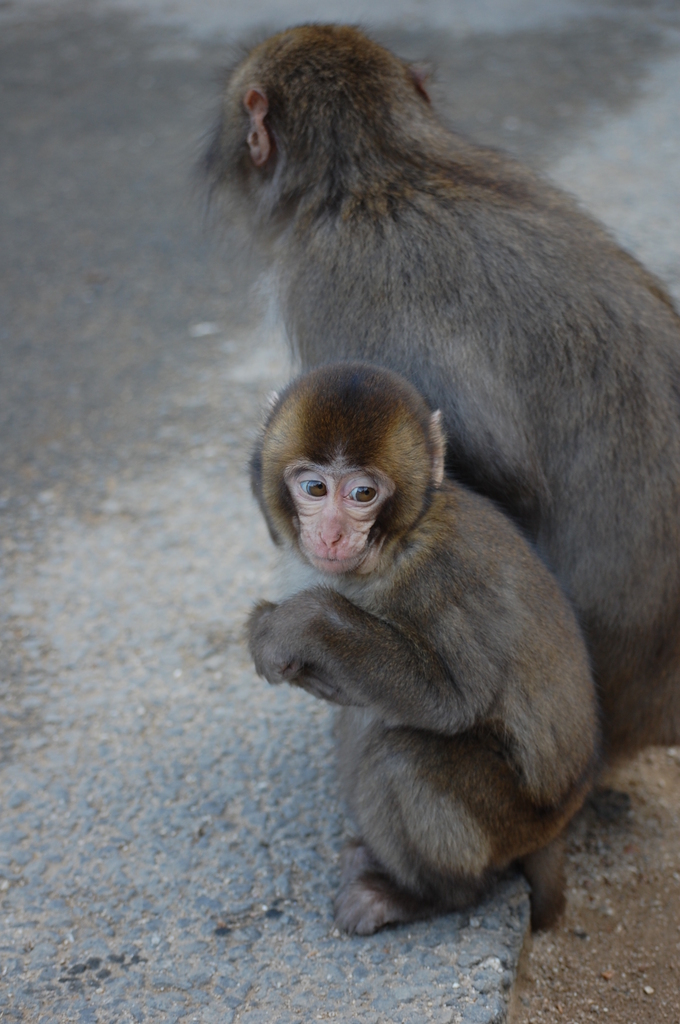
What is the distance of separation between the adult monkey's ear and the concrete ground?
16.0 inches

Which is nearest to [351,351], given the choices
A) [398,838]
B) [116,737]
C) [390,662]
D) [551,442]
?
[551,442]

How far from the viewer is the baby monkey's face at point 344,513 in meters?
2.23

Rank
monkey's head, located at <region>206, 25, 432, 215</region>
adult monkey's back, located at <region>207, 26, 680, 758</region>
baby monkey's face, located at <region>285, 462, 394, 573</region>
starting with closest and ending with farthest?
baby monkey's face, located at <region>285, 462, 394, 573</region>
adult monkey's back, located at <region>207, 26, 680, 758</region>
monkey's head, located at <region>206, 25, 432, 215</region>

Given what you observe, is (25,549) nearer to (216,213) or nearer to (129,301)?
(216,213)

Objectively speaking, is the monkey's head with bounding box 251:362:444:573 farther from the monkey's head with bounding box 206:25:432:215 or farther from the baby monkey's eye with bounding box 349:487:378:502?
→ the monkey's head with bounding box 206:25:432:215

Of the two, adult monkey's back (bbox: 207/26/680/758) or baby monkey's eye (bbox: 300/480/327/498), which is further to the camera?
adult monkey's back (bbox: 207/26/680/758)

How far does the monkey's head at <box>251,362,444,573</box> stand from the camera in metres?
2.23

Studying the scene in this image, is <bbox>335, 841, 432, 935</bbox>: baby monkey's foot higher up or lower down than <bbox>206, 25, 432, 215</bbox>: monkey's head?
lower down

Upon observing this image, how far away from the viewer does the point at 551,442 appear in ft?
8.55

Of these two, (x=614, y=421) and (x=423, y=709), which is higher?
(x=614, y=421)

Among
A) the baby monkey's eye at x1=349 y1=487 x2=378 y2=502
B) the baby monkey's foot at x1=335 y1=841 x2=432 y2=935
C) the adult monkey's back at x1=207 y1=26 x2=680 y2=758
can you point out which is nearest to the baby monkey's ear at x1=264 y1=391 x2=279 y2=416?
the adult monkey's back at x1=207 y1=26 x2=680 y2=758

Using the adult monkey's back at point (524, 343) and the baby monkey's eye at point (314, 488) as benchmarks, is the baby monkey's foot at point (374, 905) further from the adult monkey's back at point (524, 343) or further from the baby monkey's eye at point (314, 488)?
the baby monkey's eye at point (314, 488)

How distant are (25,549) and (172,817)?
1447 millimetres

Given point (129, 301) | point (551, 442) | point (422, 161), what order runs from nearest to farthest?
point (551, 442) < point (422, 161) < point (129, 301)
